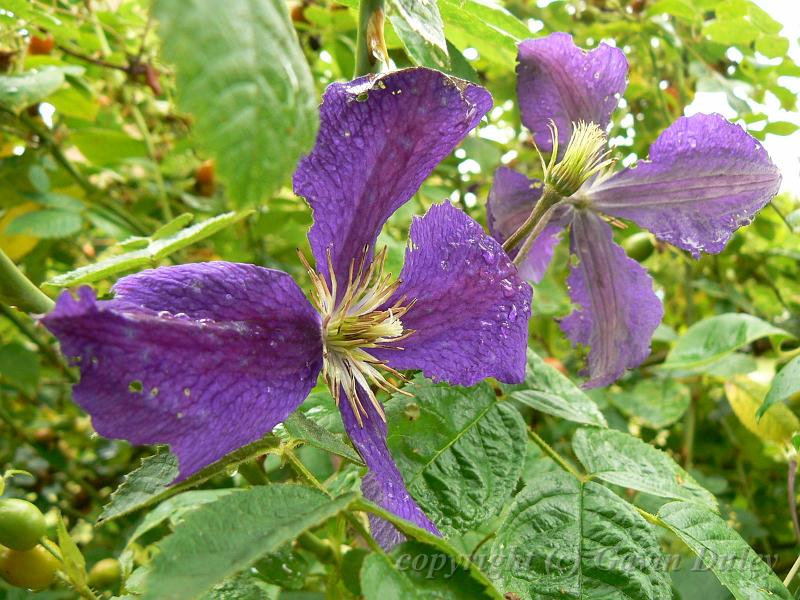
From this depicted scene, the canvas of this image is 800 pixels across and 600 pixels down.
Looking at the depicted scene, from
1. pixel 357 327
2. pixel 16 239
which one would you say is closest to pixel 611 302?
pixel 357 327

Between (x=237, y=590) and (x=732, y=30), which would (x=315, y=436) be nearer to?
(x=237, y=590)

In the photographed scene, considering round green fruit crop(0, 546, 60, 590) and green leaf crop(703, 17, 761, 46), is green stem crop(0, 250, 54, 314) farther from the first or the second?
green leaf crop(703, 17, 761, 46)

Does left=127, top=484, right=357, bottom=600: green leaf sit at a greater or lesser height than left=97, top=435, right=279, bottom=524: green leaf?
greater

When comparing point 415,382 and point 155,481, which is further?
point 415,382

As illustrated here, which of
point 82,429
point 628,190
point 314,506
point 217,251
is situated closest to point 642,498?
point 628,190

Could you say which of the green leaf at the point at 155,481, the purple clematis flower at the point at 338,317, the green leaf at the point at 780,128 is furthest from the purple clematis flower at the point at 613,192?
the green leaf at the point at 780,128

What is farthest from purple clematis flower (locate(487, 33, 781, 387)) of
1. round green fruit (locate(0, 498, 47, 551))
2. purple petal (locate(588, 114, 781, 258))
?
round green fruit (locate(0, 498, 47, 551))
